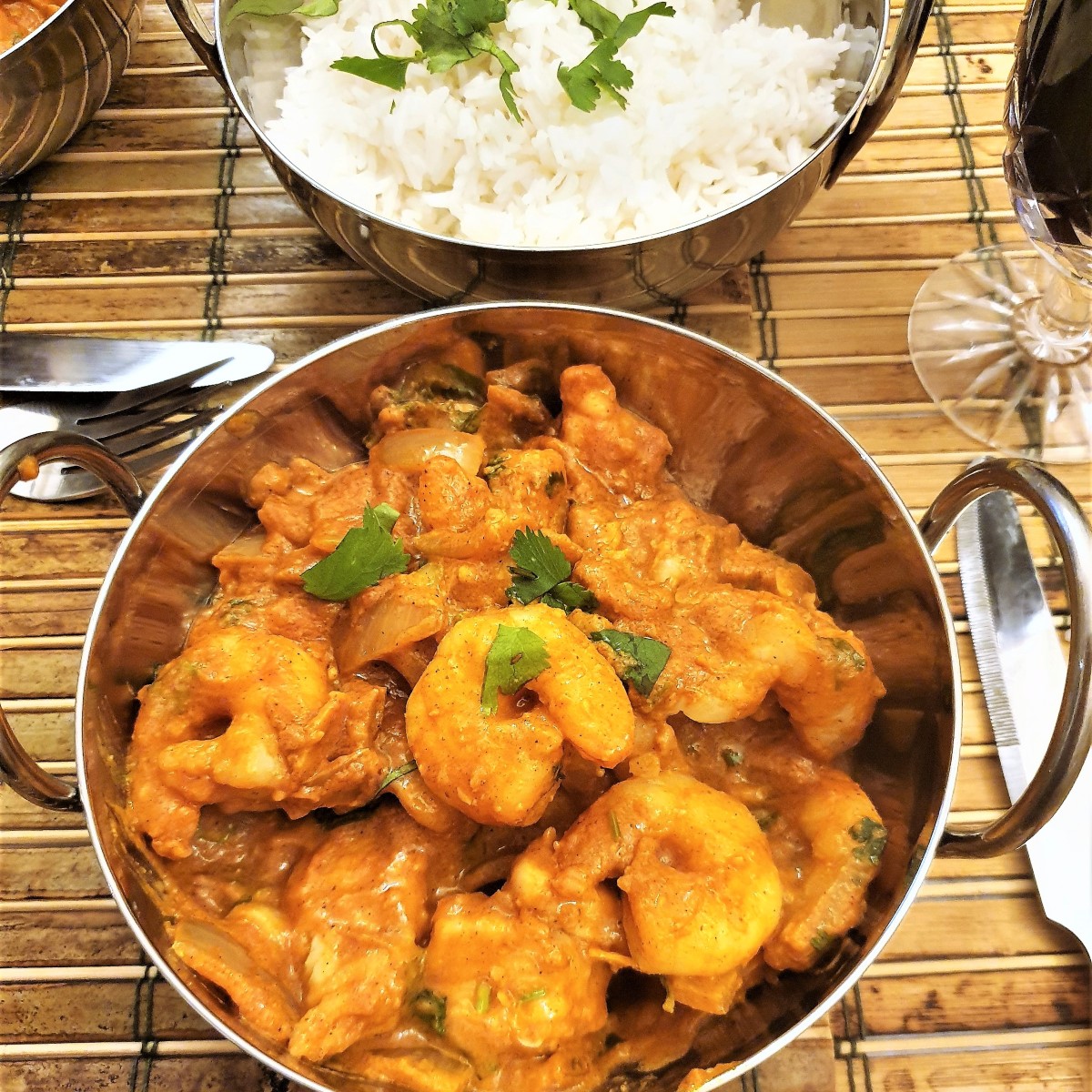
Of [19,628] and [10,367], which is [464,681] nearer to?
[19,628]

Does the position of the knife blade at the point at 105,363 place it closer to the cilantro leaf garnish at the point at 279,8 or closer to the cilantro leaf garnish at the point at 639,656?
the cilantro leaf garnish at the point at 279,8

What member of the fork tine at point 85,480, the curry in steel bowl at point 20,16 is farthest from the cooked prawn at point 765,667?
the curry in steel bowl at point 20,16

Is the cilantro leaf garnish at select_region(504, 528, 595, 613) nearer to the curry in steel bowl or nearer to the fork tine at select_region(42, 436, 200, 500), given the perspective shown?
the fork tine at select_region(42, 436, 200, 500)

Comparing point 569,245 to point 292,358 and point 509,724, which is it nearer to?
point 292,358

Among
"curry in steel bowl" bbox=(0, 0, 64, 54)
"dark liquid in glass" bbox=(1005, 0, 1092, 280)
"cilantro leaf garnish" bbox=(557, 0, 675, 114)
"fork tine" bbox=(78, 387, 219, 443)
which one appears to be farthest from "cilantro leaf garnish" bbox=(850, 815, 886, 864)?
"curry in steel bowl" bbox=(0, 0, 64, 54)

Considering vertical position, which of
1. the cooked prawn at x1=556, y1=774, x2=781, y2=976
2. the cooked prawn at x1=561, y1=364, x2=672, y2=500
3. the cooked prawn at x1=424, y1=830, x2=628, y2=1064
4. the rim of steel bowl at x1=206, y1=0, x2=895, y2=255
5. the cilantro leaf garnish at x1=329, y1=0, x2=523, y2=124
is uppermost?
the cilantro leaf garnish at x1=329, y1=0, x2=523, y2=124

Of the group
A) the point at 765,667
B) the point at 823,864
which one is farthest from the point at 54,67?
the point at 823,864
